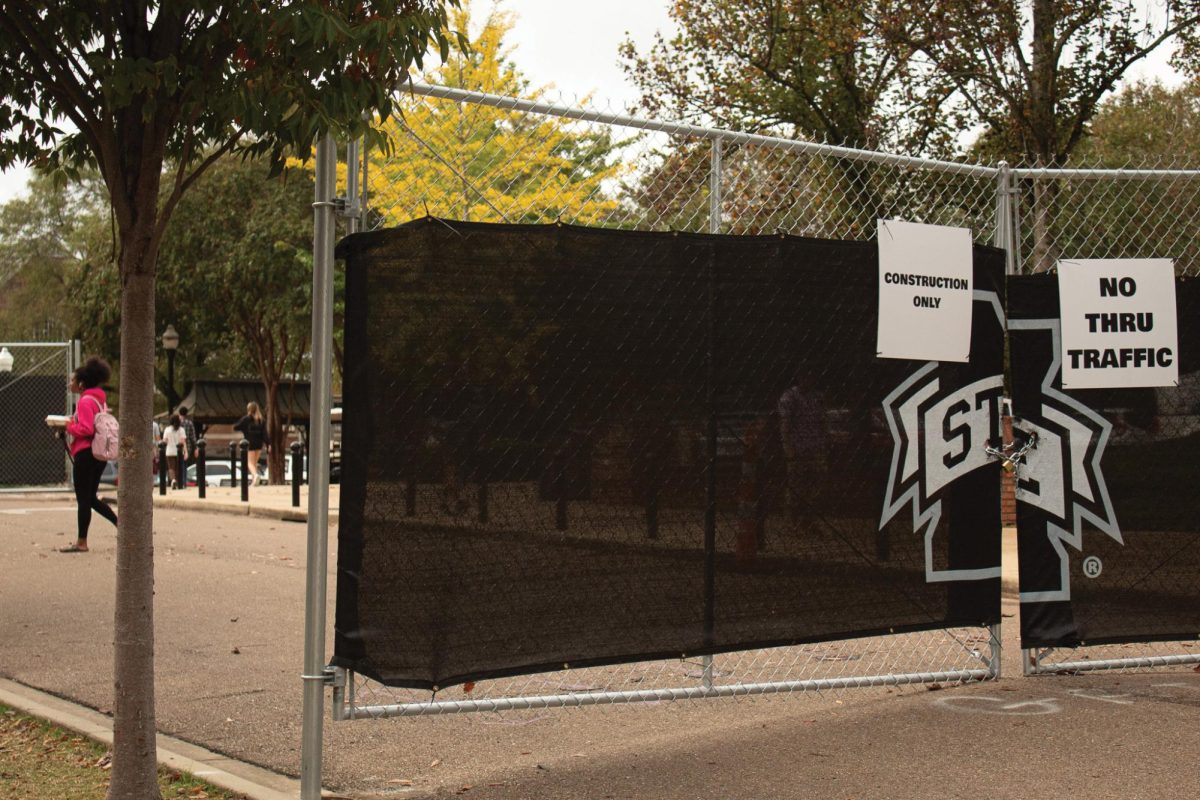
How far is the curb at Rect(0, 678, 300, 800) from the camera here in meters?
5.21

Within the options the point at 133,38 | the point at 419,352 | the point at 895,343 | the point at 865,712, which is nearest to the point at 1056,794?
the point at 865,712

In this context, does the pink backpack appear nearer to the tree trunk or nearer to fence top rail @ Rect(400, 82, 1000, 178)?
fence top rail @ Rect(400, 82, 1000, 178)

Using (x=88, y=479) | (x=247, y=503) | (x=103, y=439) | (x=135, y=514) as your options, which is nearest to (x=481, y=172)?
(x=135, y=514)

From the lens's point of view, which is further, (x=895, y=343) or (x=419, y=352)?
(x=895, y=343)

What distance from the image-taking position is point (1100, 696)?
6.84 meters

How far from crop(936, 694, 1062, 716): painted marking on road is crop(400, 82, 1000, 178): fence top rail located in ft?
9.05

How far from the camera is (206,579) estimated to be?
12.1m

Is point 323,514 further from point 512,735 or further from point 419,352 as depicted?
point 512,735

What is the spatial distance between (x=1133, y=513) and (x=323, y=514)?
4.53 metres

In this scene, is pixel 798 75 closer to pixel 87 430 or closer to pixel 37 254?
pixel 87 430

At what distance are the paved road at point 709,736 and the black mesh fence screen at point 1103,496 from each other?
431 millimetres

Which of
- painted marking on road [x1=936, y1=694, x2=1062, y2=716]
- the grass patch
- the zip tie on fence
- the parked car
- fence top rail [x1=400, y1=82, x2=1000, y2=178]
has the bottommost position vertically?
the grass patch

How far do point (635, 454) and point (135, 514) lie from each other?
207 centimetres

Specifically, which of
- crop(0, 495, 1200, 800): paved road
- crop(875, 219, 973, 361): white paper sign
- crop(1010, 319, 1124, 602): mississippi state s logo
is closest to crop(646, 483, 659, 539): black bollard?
crop(0, 495, 1200, 800): paved road
